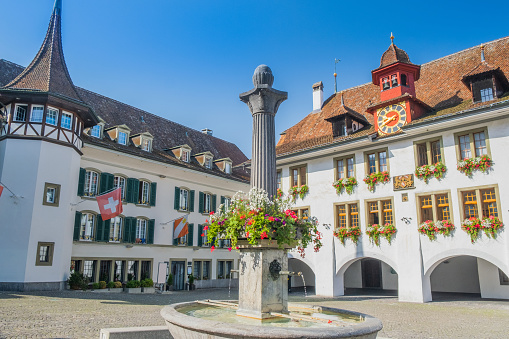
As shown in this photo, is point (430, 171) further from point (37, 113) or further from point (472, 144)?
point (37, 113)

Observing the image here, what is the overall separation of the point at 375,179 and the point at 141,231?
15.3 m

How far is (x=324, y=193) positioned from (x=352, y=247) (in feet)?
11.4

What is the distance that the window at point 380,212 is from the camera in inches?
836

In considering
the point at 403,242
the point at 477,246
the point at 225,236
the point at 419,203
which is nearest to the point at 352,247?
the point at 403,242

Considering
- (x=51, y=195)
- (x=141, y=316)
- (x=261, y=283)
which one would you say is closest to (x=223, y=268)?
(x=51, y=195)

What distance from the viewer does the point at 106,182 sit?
25.4 metres

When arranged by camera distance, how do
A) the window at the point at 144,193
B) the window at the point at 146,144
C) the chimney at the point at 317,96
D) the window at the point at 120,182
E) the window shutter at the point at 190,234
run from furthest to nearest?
the window shutter at the point at 190,234, the chimney at the point at 317,96, the window at the point at 146,144, the window at the point at 144,193, the window at the point at 120,182

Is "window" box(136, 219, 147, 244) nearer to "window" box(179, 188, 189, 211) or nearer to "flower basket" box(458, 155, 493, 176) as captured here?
"window" box(179, 188, 189, 211)

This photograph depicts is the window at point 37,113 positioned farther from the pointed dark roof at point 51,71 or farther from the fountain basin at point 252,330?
the fountain basin at point 252,330

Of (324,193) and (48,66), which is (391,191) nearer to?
(324,193)

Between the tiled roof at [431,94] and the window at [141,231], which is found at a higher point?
the tiled roof at [431,94]

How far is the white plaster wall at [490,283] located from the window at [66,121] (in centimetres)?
2219

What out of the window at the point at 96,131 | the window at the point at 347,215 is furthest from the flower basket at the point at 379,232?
the window at the point at 96,131

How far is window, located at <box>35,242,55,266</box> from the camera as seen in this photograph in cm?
2063
